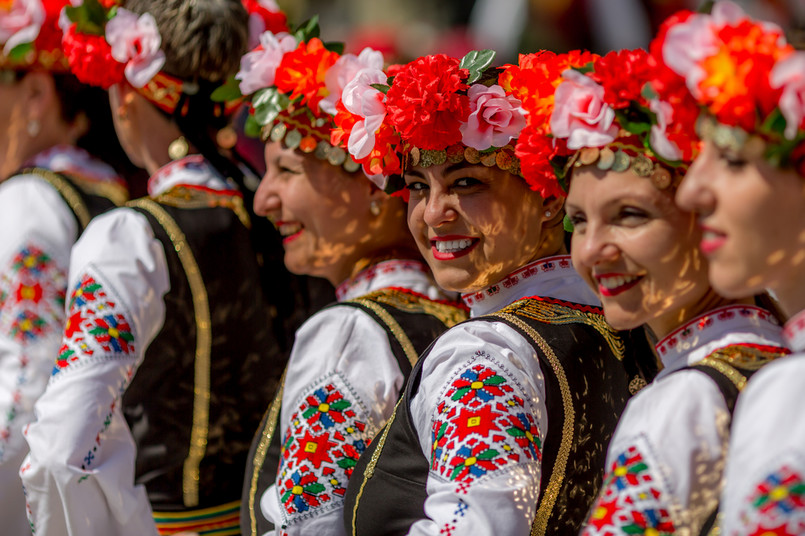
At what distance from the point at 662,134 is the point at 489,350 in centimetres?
54

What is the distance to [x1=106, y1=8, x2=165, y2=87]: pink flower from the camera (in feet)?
9.71

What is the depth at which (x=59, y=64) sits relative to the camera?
3.52 meters

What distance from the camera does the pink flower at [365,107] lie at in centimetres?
220

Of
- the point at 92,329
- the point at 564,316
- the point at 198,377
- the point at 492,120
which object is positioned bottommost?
the point at 198,377

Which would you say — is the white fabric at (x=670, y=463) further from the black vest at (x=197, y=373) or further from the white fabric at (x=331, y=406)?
the black vest at (x=197, y=373)

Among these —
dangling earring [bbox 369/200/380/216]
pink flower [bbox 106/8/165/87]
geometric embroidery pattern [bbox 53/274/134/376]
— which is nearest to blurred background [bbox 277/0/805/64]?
pink flower [bbox 106/8/165/87]

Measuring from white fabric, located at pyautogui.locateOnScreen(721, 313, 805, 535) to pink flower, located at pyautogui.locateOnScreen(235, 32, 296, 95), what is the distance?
173 cm

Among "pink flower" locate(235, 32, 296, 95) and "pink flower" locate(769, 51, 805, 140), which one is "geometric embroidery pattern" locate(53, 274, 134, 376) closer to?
"pink flower" locate(235, 32, 296, 95)

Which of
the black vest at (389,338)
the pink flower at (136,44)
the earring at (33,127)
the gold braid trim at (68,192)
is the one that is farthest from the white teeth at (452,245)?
the earring at (33,127)

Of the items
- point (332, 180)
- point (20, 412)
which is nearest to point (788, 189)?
point (332, 180)

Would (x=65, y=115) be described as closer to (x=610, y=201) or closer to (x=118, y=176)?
(x=118, y=176)

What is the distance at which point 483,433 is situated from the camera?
1782 millimetres

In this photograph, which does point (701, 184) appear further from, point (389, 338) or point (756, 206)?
point (389, 338)

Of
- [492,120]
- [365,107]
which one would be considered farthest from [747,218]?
[365,107]
